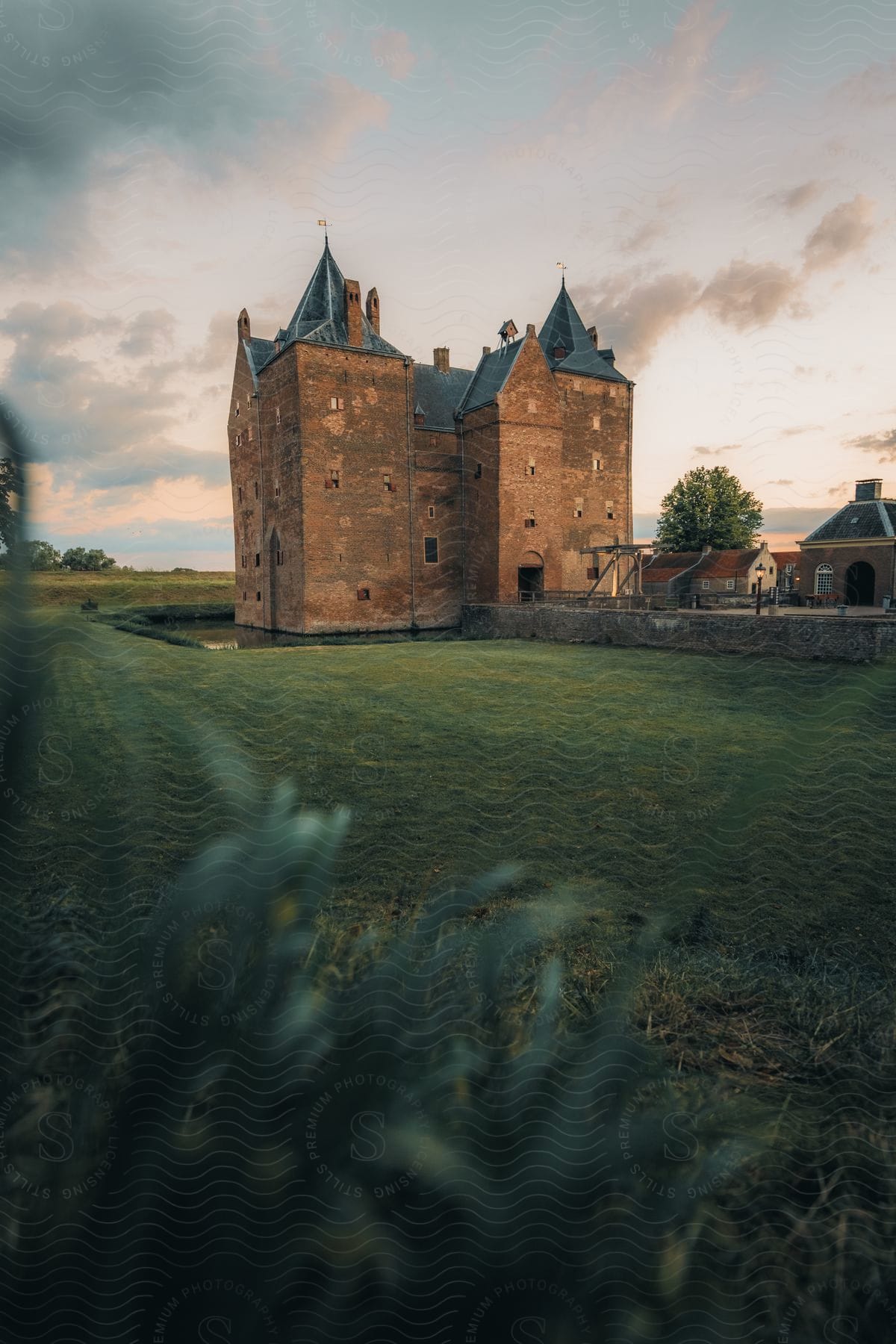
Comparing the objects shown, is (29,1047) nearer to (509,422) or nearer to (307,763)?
(307,763)

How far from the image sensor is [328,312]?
3253 cm

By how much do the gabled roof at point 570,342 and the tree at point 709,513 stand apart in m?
23.9

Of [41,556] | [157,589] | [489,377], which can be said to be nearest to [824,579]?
[489,377]

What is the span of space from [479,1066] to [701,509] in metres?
63.8

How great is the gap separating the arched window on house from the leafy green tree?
39811 millimetres

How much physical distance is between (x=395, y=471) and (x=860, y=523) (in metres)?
24.3

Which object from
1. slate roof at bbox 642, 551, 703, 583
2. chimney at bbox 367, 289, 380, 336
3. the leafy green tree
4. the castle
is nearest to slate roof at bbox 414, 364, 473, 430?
the castle

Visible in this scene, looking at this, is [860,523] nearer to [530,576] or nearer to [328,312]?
[530,576]

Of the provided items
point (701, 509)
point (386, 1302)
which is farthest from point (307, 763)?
point (701, 509)

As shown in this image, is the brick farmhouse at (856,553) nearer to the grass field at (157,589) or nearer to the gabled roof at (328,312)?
the gabled roof at (328,312)

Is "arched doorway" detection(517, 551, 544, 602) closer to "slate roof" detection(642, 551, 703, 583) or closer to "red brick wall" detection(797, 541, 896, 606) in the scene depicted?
"red brick wall" detection(797, 541, 896, 606)

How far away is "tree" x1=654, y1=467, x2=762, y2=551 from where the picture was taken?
60.4 m

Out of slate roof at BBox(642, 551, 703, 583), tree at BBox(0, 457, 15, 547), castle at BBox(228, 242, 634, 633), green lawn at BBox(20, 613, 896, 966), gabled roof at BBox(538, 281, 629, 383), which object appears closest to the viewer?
tree at BBox(0, 457, 15, 547)

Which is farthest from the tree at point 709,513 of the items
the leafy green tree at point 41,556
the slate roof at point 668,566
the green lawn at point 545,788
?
the leafy green tree at point 41,556
